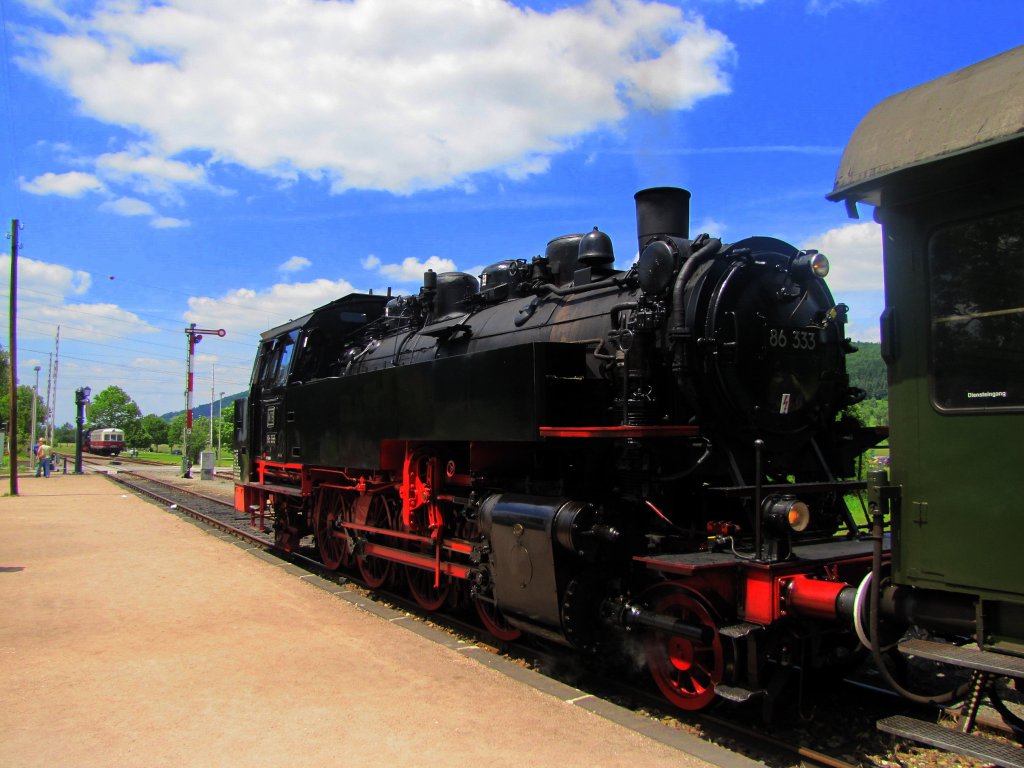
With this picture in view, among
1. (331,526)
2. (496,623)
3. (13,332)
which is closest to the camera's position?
(496,623)

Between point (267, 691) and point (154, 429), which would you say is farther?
point (154, 429)

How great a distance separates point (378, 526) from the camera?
905cm

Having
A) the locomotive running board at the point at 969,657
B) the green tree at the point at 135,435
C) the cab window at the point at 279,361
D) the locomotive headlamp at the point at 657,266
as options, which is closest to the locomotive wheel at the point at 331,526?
the cab window at the point at 279,361

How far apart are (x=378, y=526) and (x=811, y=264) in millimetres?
5705

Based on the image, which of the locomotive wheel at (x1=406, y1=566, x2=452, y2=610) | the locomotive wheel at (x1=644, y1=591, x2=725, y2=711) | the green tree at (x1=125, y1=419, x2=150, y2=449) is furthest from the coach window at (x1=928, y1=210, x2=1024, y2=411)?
the green tree at (x1=125, y1=419, x2=150, y2=449)

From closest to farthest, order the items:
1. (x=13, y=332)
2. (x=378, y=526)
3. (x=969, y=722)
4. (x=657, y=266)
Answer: (x=969, y=722) → (x=657, y=266) → (x=378, y=526) → (x=13, y=332)

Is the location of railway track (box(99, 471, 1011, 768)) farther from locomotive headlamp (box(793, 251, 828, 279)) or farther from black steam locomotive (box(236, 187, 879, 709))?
locomotive headlamp (box(793, 251, 828, 279))

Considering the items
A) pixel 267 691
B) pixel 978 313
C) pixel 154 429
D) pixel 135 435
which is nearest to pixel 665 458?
pixel 978 313

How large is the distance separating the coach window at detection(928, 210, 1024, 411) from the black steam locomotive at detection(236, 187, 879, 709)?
147 cm

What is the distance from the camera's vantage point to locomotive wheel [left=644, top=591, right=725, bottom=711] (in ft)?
15.9

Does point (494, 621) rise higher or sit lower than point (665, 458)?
lower

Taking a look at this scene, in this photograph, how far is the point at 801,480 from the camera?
6008 millimetres

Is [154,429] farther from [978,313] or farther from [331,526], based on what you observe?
[978,313]

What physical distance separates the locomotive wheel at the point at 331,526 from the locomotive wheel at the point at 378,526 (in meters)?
0.50
